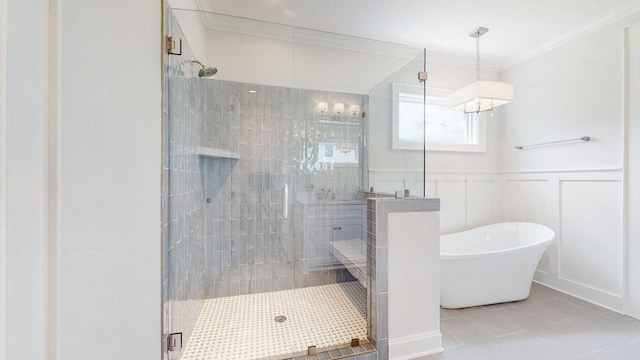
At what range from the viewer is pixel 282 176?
96.1 inches

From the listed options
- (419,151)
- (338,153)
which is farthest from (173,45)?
(419,151)

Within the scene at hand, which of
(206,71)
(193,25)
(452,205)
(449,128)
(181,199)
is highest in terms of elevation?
(193,25)

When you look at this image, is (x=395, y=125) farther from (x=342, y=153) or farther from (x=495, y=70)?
(x=495, y=70)

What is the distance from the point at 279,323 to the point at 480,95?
248cm

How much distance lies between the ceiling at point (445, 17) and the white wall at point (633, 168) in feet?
1.20

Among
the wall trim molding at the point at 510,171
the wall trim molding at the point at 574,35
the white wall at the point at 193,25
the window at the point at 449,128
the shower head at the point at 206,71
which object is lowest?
the wall trim molding at the point at 510,171

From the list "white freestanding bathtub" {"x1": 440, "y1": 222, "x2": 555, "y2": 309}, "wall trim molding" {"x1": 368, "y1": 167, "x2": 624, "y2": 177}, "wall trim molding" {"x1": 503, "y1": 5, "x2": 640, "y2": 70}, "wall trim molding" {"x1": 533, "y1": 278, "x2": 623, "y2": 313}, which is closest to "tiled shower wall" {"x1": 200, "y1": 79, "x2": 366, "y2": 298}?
"wall trim molding" {"x1": 368, "y1": 167, "x2": 624, "y2": 177}

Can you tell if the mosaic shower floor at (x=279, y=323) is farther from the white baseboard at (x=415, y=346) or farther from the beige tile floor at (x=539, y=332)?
the beige tile floor at (x=539, y=332)

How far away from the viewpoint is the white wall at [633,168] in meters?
2.20

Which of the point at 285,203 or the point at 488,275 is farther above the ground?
the point at 285,203

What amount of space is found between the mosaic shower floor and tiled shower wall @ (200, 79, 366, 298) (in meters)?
0.13
